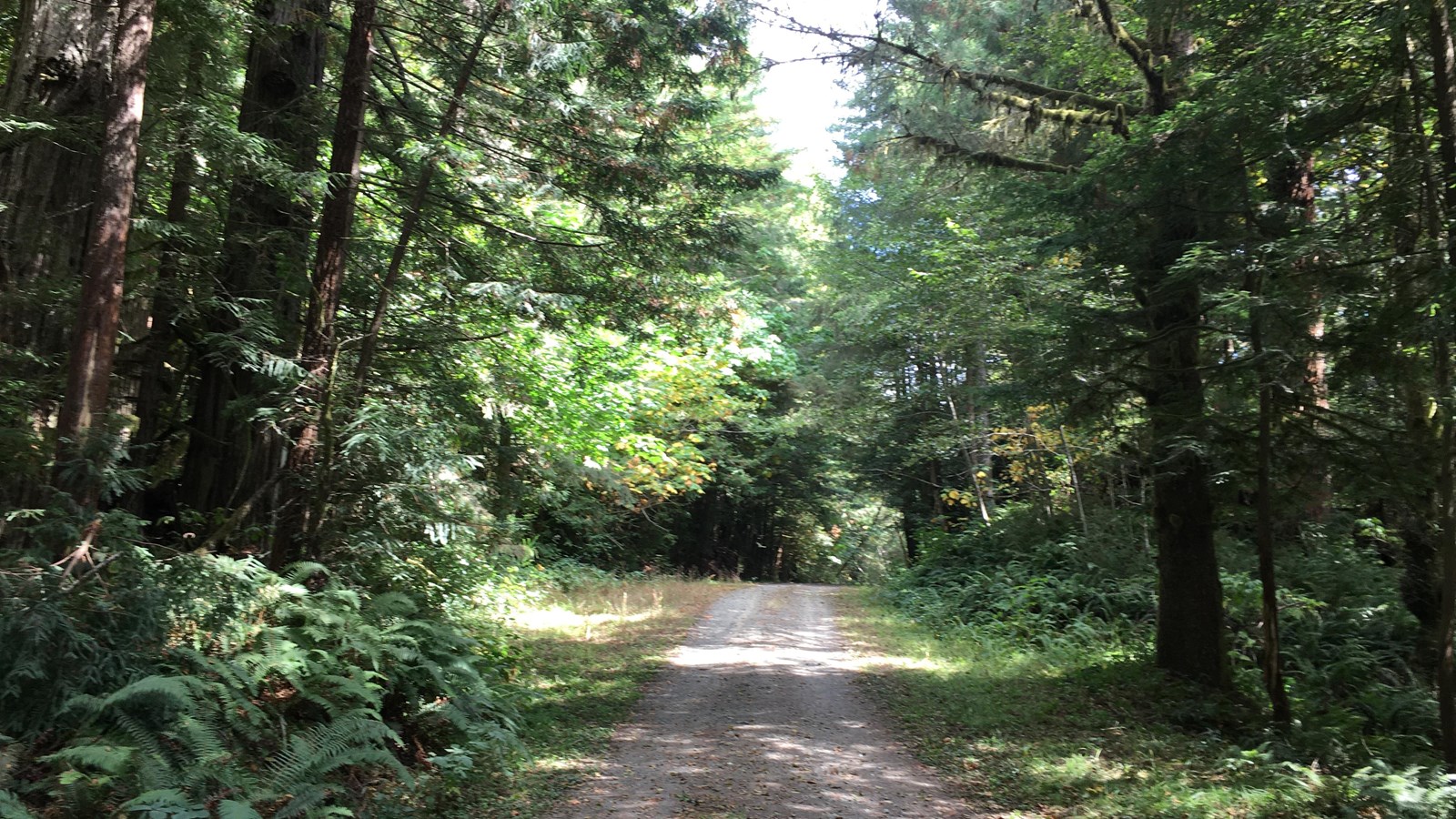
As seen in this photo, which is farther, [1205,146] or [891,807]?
[1205,146]

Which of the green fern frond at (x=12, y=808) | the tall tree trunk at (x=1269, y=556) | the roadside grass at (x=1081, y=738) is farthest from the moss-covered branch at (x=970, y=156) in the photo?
the green fern frond at (x=12, y=808)

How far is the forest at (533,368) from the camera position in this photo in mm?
5023

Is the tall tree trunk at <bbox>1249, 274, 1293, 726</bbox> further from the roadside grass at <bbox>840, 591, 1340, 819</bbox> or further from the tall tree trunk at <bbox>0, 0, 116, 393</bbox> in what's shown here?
the tall tree trunk at <bbox>0, 0, 116, 393</bbox>

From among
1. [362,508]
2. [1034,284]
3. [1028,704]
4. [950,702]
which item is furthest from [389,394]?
[1034,284]

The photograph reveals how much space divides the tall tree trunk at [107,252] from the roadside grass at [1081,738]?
6389mm

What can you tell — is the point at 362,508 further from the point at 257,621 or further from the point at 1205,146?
the point at 1205,146

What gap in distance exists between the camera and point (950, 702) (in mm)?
8891

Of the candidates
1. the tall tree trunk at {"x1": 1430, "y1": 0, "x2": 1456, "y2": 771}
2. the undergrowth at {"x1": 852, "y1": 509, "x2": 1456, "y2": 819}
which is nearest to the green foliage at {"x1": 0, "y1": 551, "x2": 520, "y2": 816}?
the undergrowth at {"x1": 852, "y1": 509, "x2": 1456, "y2": 819}

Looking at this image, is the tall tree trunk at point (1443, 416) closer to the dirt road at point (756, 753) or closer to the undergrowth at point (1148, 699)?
the undergrowth at point (1148, 699)

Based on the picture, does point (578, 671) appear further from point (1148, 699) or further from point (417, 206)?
point (1148, 699)

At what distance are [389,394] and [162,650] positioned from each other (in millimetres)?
2718

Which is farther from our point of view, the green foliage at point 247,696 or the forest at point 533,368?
the forest at point 533,368

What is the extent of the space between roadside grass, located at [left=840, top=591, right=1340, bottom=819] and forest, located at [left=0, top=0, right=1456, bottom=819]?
55 mm

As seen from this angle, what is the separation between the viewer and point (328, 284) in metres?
6.89
